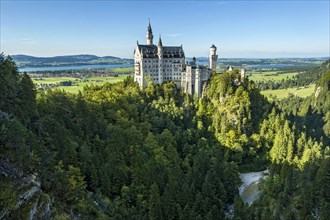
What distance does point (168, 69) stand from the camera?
118 metres

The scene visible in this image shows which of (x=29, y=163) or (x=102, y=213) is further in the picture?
(x=102, y=213)

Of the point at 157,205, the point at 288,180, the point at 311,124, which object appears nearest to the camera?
the point at 157,205

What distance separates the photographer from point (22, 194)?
3947 cm

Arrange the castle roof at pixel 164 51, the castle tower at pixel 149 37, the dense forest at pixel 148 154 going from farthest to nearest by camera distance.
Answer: the castle tower at pixel 149 37 < the castle roof at pixel 164 51 < the dense forest at pixel 148 154

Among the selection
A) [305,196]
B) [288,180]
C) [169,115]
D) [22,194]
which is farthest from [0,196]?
[169,115]

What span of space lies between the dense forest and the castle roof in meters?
12.8

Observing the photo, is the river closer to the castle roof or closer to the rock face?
the rock face

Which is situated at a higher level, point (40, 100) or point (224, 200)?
point (40, 100)

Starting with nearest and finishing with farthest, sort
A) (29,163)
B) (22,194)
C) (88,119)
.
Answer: (22,194) < (29,163) < (88,119)

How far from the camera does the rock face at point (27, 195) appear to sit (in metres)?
38.7

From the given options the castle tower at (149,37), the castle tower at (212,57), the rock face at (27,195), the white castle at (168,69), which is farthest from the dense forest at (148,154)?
the castle tower at (149,37)

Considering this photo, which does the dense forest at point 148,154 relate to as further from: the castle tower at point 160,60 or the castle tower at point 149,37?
the castle tower at point 149,37

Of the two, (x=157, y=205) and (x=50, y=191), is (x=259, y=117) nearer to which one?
(x=157, y=205)

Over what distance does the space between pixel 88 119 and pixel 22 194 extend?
36580 mm
